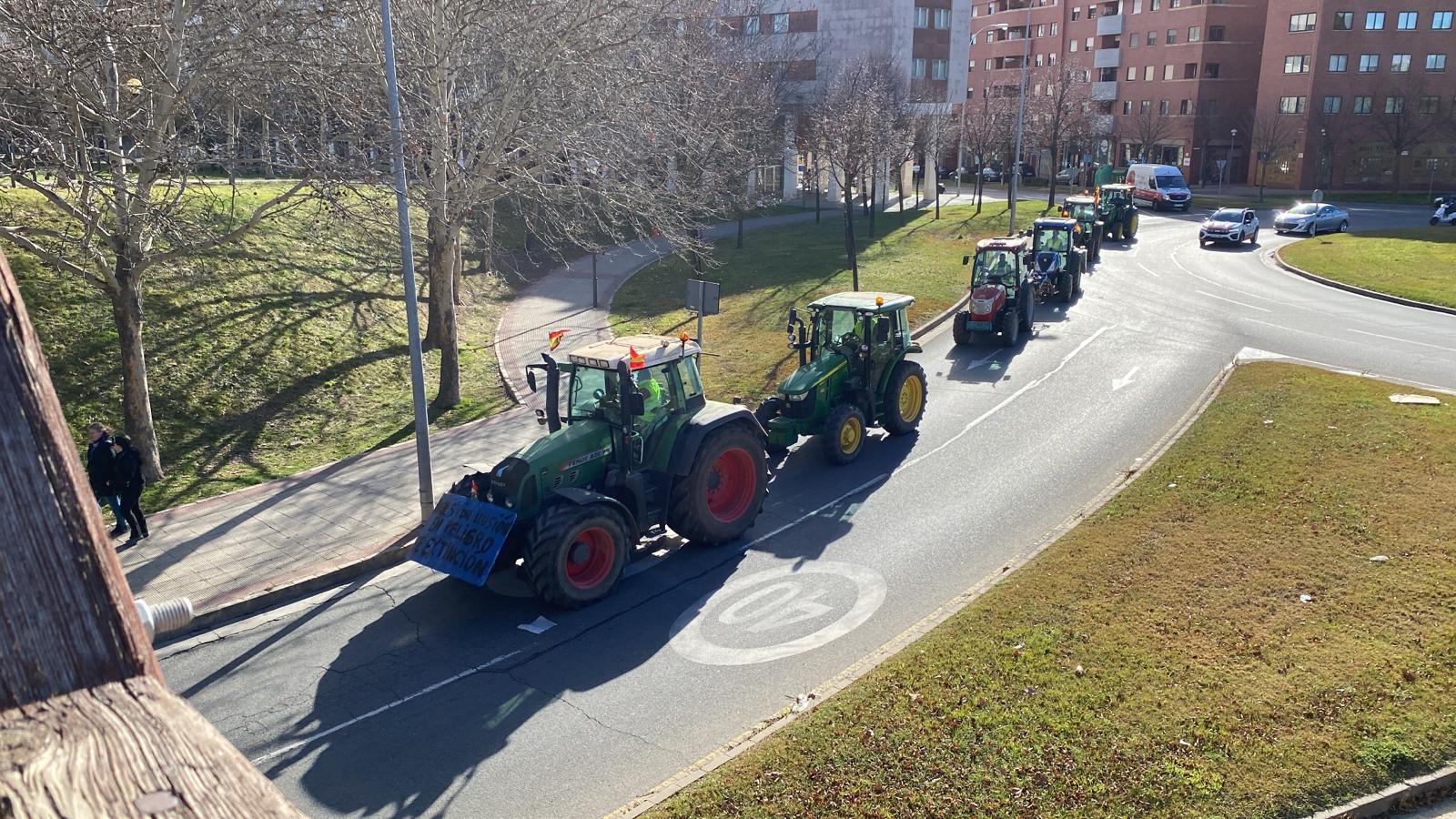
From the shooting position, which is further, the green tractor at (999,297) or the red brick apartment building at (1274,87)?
the red brick apartment building at (1274,87)

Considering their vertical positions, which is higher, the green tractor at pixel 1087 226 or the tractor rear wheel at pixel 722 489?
the green tractor at pixel 1087 226

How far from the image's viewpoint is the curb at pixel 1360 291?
1021 inches

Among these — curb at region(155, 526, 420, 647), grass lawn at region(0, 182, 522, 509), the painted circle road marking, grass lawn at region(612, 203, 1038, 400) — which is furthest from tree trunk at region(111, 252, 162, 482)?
grass lawn at region(612, 203, 1038, 400)

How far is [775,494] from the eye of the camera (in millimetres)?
14500

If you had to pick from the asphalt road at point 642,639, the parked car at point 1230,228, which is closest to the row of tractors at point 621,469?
the asphalt road at point 642,639

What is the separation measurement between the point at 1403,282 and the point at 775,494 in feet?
79.4

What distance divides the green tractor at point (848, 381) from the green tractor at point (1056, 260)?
Answer: 460 inches

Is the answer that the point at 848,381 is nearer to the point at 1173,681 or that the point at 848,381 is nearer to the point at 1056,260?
the point at 1173,681

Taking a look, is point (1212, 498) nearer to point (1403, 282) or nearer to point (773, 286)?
point (773, 286)

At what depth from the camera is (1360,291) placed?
2856 cm

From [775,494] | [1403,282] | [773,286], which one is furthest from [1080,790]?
[1403,282]

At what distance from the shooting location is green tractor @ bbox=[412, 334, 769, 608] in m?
10.7

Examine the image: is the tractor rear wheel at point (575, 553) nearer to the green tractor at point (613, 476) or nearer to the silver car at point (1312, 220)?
the green tractor at point (613, 476)

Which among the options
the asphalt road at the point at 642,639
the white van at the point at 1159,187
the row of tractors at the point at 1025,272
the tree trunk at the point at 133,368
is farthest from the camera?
the white van at the point at 1159,187
